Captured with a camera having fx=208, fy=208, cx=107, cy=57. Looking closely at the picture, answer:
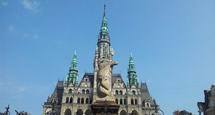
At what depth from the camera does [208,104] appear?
3681 cm

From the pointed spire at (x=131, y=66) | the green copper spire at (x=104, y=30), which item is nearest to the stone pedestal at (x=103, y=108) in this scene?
the pointed spire at (x=131, y=66)

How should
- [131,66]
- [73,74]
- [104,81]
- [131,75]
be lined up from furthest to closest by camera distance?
[131,66]
[131,75]
[73,74]
[104,81]

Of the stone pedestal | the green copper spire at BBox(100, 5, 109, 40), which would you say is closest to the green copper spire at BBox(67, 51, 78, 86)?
the green copper spire at BBox(100, 5, 109, 40)

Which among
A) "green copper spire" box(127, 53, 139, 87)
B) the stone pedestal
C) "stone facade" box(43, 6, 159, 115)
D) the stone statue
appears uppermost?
"green copper spire" box(127, 53, 139, 87)

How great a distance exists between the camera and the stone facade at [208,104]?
34.7 m

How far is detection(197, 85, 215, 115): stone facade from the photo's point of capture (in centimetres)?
3469

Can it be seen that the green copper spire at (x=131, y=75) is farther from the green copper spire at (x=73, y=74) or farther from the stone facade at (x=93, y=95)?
the green copper spire at (x=73, y=74)

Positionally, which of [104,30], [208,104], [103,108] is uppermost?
[104,30]

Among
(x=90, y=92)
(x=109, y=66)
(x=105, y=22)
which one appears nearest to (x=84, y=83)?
(x=90, y=92)

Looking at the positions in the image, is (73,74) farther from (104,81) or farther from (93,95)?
(104,81)

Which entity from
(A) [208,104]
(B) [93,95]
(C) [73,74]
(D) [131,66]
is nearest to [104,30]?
(D) [131,66]

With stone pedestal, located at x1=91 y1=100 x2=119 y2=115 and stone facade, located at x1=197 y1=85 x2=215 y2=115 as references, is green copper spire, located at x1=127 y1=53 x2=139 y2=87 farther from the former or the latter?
stone pedestal, located at x1=91 y1=100 x2=119 y2=115

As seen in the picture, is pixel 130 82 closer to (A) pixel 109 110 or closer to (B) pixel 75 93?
(B) pixel 75 93

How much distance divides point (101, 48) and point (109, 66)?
47.8m
